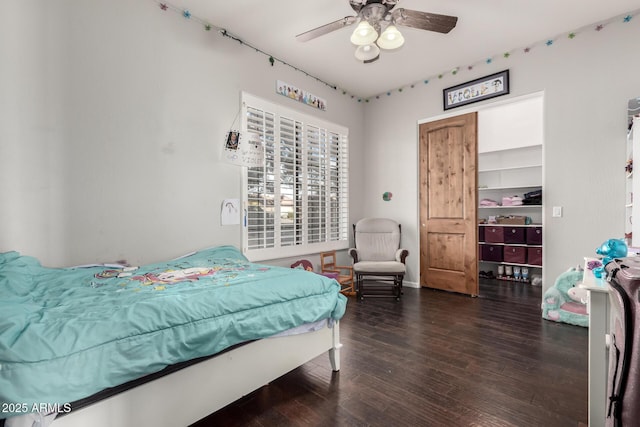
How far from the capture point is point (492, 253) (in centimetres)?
505

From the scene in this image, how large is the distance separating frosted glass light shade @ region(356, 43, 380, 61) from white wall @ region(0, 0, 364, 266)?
1.35 metres

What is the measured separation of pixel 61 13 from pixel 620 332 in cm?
337

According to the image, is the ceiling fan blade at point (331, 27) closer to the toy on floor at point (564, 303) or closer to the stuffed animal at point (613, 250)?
the stuffed animal at point (613, 250)

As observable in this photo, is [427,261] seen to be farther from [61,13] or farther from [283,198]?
[61,13]

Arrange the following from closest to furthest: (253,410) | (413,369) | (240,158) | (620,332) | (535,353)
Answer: (620,332) → (253,410) → (413,369) → (535,353) → (240,158)

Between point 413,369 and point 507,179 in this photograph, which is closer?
point 413,369

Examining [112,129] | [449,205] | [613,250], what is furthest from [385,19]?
[449,205]

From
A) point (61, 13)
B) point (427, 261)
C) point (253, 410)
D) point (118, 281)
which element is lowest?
point (253, 410)

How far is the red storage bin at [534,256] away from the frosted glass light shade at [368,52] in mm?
4081

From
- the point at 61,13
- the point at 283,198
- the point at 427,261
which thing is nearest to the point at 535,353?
the point at 427,261

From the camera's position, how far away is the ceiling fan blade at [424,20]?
213 centimetres

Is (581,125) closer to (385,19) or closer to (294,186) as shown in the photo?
(385,19)

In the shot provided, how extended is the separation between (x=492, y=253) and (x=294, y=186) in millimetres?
3679

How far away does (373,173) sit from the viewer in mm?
4715
